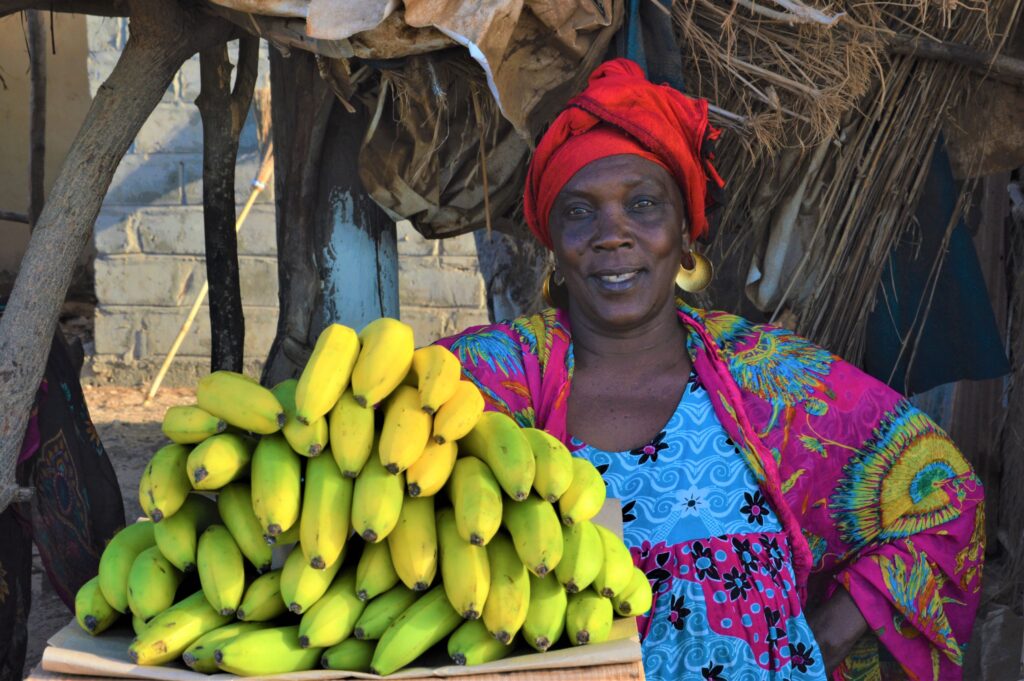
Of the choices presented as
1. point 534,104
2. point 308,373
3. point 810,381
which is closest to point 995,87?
point 810,381

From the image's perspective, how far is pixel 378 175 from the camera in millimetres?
2990

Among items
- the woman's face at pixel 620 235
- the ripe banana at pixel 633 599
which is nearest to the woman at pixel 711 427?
the woman's face at pixel 620 235

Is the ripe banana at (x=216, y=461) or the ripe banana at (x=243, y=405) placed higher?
the ripe banana at (x=243, y=405)

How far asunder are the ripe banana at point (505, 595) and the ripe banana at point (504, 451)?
95 millimetres

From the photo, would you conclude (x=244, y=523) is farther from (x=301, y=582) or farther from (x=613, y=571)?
(x=613, y=571)

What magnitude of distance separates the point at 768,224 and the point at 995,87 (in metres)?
0.69

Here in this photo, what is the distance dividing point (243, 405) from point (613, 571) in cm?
60

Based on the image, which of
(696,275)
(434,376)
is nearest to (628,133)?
(696,275)

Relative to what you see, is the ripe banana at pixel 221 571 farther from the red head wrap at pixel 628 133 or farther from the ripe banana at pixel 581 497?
the red head wrap at pixel 628 133

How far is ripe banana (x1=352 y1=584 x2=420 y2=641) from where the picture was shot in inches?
67.6

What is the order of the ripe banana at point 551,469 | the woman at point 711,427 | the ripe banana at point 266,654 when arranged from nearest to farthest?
1. the ripe banana at point 266,654
2. the ripe banana at point 551,469
3. the woman at point 711,427

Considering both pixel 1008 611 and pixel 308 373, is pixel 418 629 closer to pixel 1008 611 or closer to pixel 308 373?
pixel 308 373

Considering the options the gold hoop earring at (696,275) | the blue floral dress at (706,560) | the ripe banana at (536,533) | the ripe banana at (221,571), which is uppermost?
the gold hoop earring at (696,275)

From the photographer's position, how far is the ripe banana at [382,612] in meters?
1.72
